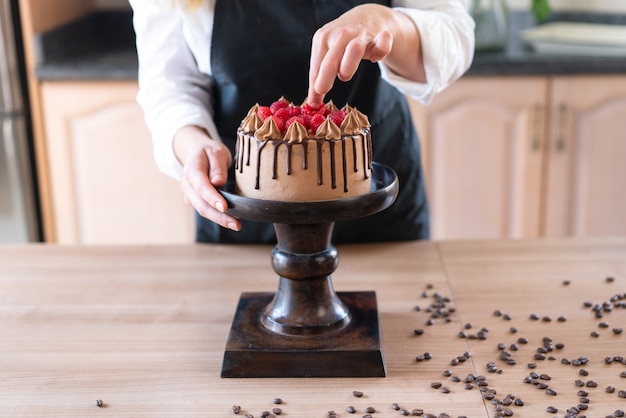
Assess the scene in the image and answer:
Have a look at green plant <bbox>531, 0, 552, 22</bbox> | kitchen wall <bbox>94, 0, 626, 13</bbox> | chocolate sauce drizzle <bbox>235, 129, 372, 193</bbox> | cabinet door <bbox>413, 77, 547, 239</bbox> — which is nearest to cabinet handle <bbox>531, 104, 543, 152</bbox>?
cabinet door <bbox>413, 77, 547, 239</bbox>

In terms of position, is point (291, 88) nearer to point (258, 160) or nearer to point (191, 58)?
point (191, 58)

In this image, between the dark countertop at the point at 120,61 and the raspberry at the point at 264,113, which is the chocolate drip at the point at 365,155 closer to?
the raspberry at the point at 264,113

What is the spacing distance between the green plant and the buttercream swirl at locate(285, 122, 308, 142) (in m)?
1.91

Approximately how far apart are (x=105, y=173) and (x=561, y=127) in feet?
4.64

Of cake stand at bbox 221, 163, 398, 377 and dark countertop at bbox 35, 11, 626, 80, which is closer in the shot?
cake stand at bbox 221, 163, 398, 377

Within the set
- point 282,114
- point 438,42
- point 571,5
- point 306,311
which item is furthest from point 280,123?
point 571,5

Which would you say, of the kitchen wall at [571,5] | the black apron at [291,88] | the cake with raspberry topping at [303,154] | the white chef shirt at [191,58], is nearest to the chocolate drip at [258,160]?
the cake with raspberry topping at [303,154]

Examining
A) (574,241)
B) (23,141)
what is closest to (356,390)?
(574,241)

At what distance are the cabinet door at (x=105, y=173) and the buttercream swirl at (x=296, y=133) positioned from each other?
4.96ft

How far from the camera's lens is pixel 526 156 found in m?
2.56

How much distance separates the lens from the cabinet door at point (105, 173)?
2.51 meters

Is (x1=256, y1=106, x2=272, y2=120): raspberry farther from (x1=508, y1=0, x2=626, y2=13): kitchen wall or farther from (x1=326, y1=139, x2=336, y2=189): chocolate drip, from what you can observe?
(x1=508, y1=0, x2=626, y2=13): kitchen wall

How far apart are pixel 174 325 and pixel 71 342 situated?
152 millimetres

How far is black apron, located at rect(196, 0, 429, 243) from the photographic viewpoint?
1.51 metres
